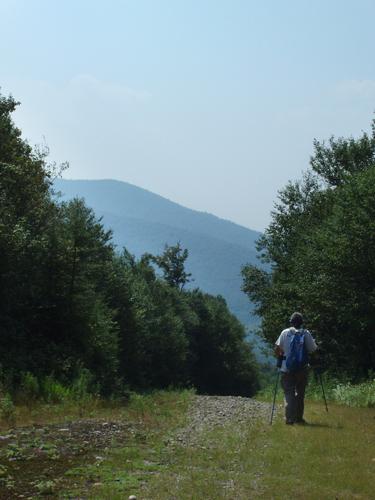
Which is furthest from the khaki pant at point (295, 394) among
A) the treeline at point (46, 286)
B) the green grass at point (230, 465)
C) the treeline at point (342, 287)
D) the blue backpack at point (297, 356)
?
the treeline at point (342, 287)

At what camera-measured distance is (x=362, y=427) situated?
13.2 m

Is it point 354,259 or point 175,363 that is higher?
point 354,259

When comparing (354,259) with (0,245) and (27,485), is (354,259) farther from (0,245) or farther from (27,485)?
(27,485)

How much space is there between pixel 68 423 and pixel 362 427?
259 inches

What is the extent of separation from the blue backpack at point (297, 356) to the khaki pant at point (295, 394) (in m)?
0.18

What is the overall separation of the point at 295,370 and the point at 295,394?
1.83 feet

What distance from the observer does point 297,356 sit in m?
13.8

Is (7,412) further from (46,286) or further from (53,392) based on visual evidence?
(46,286)

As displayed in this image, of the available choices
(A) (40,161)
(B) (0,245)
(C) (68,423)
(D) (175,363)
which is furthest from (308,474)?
(D) (175,363)

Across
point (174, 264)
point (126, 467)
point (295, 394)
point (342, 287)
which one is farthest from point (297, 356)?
point (174, 264)

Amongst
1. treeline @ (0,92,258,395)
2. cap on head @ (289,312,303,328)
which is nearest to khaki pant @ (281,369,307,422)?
cap on head @ (289,312,303,328)

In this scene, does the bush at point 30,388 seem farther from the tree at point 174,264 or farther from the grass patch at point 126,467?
the tree at point 174,264

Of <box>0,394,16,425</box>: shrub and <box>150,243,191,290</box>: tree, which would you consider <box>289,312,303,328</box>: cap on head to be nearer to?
<box>0,394,16,425</box>: shrub

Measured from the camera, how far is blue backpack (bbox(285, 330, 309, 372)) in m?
13.7
